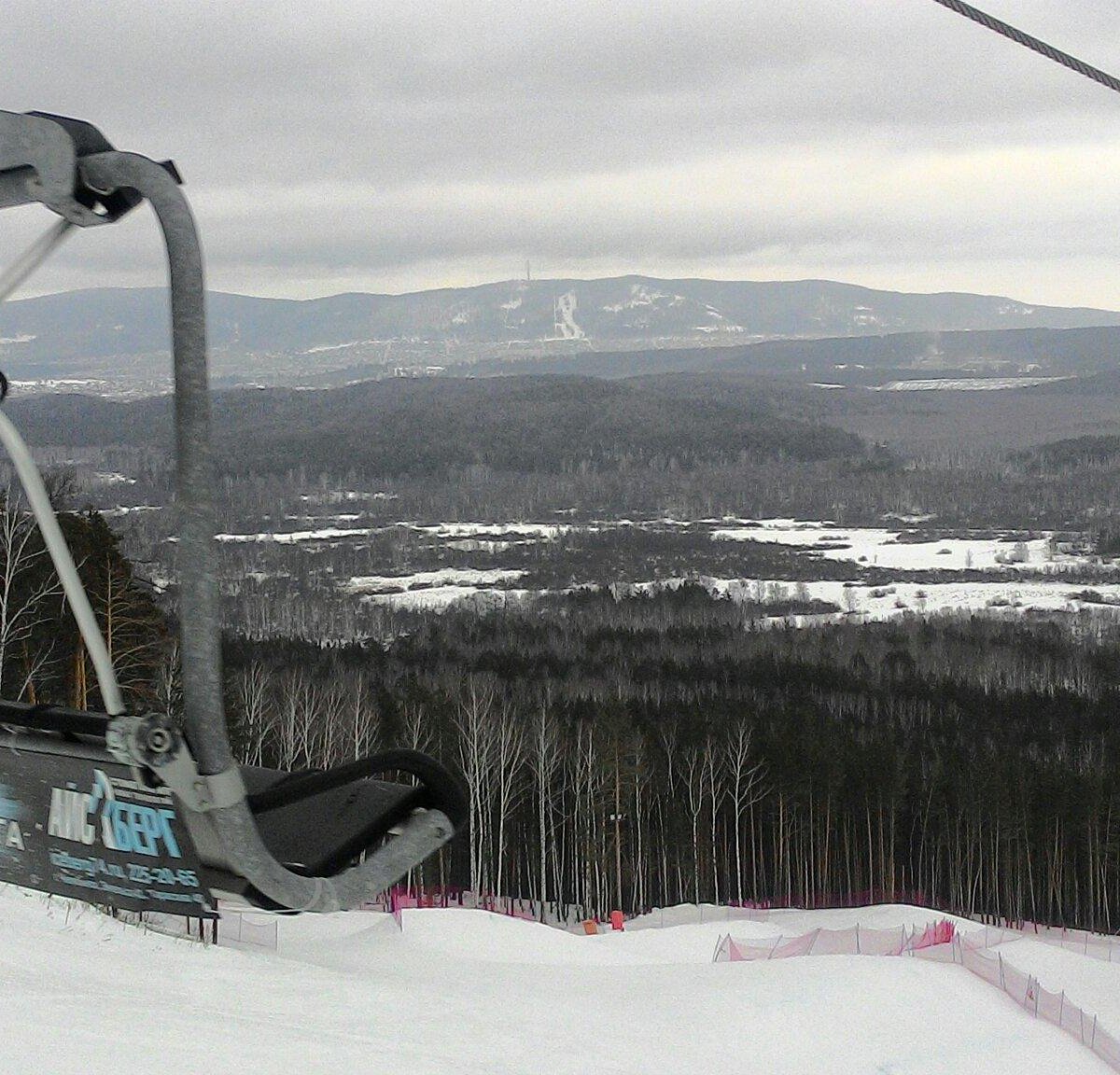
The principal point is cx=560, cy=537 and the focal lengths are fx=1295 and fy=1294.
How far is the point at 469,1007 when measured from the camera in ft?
46.1

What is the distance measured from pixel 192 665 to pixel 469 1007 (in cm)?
1388

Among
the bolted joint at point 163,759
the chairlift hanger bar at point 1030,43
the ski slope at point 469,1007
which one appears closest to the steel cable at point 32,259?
the bolted joint at point 163,759

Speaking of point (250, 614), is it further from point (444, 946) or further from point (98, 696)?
point (98, 696)

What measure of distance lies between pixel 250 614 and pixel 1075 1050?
74.6m

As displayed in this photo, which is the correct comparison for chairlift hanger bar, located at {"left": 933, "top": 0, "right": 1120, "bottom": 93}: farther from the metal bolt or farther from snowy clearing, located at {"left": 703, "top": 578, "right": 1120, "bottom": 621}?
snowy clearing, located at {"left": 703, "top": 578, "right": 1120, "bottom": 621}

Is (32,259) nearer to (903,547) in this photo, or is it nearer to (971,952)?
(971,952)

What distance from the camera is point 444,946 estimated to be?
22.5 meters

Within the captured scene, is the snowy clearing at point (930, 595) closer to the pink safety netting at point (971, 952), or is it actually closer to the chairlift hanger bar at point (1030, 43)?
the pink safety netting at point (971, 952)

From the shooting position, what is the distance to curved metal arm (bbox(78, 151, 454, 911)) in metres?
1.08

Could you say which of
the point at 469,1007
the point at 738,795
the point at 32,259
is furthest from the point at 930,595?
the point at 32,259

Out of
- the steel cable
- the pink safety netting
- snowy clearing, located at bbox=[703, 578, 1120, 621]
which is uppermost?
the steel cable

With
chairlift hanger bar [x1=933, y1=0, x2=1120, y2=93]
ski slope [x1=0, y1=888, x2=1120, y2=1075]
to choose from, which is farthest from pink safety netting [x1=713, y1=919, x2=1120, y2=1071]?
chairlift hanger bar [x1=933, y1=0, x2=1120, y2=93]

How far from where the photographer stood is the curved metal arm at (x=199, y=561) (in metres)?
1.08

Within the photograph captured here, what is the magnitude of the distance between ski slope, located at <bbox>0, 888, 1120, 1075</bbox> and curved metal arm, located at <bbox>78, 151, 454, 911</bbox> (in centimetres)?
589
